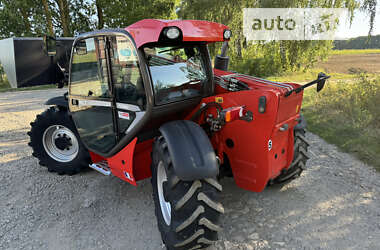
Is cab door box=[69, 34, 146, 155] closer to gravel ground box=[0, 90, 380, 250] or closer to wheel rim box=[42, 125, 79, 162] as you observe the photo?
wheel rim box=[42, 125, 79, 162]

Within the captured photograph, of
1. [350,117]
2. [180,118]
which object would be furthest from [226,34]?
[350,117]

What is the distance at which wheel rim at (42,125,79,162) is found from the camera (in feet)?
13.0

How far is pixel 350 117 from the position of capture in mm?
6262

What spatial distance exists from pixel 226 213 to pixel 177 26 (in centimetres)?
211

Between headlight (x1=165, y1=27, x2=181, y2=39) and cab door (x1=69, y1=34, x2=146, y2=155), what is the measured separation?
530 millimetres

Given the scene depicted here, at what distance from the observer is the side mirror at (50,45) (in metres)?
3.25

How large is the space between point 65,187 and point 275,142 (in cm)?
294

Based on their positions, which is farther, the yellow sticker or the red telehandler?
the yellow sticker

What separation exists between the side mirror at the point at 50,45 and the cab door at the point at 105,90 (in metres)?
0.35

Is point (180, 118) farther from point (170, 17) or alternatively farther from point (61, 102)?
point (170, 17)

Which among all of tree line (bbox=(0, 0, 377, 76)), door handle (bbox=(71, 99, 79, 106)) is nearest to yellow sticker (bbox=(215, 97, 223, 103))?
door handle (bbox=(71, 99, 79, 106))

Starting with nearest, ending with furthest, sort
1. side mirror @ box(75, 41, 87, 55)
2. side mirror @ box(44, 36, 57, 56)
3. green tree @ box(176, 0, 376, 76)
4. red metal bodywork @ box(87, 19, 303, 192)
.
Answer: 1. red metal bodywork @ box(87, 19, 303, 192)
2. side mirror @ box(75, 41, 87, 55)
3. side mirror @ box(44, 36, 57, 56)
4. green tree @ box(176, 0, 376, 76)

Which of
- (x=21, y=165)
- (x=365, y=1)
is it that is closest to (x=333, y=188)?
(x=21, y=165)

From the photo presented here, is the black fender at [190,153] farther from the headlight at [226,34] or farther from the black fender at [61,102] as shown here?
the black fender at [61,102]
